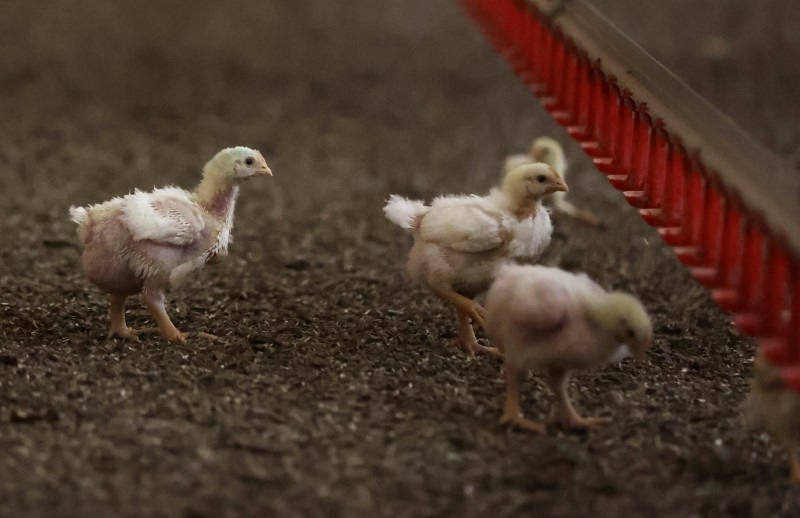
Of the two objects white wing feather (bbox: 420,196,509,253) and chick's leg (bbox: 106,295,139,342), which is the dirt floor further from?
white wing feather (bbox: 420,196,509,253)

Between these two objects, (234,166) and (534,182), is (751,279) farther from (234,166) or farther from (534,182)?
(234,166)

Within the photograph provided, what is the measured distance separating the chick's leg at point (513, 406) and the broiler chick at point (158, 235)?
4.25ft

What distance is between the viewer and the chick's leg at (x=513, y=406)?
3.56 m

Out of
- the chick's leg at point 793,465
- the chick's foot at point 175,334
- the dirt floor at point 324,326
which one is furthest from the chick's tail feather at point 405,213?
the chick's leg at point 793,465

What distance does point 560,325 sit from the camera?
3414 millimetres

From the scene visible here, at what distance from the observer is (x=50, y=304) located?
4754 mm

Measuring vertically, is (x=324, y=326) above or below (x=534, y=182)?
below

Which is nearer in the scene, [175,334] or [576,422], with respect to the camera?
[576,422]

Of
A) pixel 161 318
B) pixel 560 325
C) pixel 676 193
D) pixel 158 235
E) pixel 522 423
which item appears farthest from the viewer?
pixel 161 318

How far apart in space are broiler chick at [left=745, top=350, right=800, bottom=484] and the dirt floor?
0.42 ft

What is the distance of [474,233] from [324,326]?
86cm

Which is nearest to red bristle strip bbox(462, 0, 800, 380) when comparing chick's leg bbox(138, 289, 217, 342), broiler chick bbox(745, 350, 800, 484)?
broiler chick bbox(745, 350, 800, 484)

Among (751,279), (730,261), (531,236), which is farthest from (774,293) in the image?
(531,236)

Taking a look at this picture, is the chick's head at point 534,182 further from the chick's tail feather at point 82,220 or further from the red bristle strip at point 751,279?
the chick's tail feather at point 82,220
